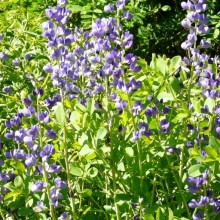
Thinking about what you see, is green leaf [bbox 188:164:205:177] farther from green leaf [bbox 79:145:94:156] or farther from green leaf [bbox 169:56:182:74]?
green leaf [bbox 169:56:182:74]

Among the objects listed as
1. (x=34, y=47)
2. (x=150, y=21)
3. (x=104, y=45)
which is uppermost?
(x=104, y=45)

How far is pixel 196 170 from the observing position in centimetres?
201

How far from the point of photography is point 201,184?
198 cm

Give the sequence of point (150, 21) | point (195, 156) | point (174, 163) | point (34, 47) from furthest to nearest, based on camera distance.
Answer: point (150, 21) < point (34, 47) < point (174, 163) < point (195, 156)

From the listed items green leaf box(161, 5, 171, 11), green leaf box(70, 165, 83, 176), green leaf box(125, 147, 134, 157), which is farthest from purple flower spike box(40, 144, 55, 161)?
green leaf box(161, 5, 171, 11)

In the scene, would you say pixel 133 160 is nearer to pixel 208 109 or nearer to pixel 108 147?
pixel 108 147

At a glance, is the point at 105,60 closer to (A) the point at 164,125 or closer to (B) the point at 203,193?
(A) the point at 164,125

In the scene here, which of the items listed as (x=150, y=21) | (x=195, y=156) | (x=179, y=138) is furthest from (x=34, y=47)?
(x=150, y=21)

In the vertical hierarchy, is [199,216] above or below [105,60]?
below

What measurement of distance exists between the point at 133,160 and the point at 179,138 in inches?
8.1

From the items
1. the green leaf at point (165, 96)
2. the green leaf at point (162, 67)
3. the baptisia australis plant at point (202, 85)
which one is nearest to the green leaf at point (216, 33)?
the baptisia australis plant at point (202, 85)

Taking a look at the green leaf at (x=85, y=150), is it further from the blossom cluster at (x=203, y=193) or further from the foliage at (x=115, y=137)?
the blossom cluster at (x=203, y=193)

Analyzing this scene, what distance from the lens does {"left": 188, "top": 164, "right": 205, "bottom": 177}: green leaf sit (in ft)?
6.56

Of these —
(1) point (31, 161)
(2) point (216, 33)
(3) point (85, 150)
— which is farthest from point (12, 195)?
(2) point (216, 33)
